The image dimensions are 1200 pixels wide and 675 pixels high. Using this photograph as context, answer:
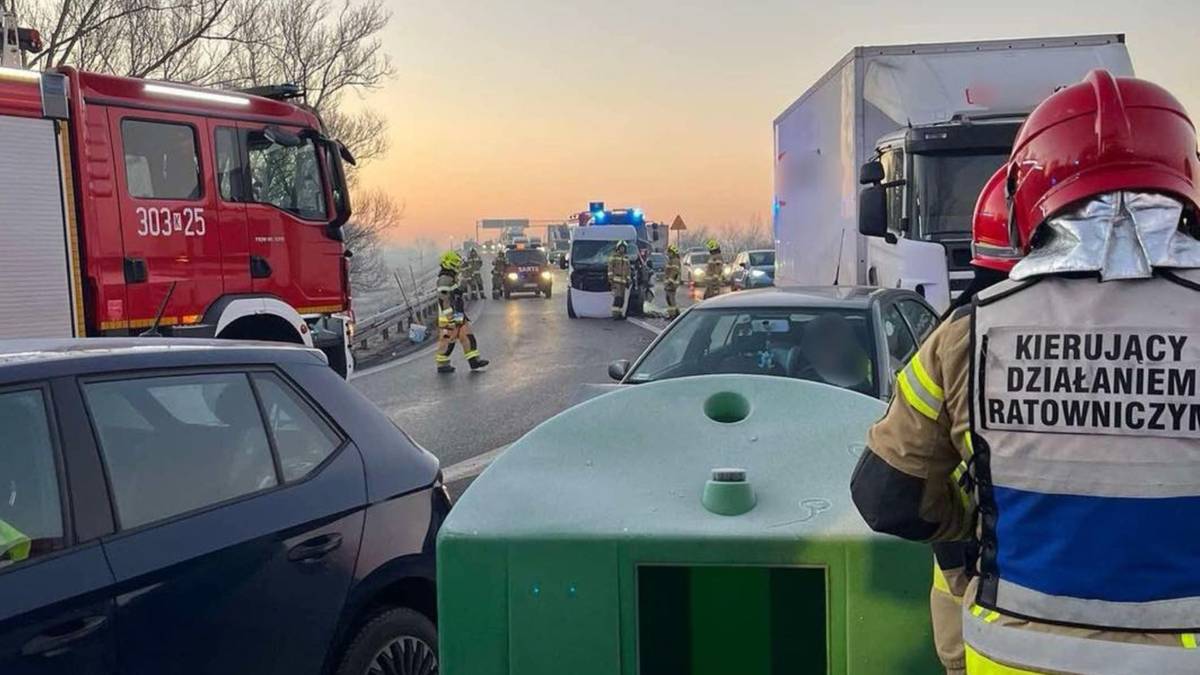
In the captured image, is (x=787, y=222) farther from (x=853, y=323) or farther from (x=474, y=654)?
(x=474, y=654)

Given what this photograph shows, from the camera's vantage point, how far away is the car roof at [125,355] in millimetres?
2703

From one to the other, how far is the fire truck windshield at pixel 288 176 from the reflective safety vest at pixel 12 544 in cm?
766

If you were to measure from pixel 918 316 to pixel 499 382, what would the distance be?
25.0 ft

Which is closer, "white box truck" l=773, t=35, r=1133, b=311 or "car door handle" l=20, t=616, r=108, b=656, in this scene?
"car door handle" l=20, t=616, r=108, b=656

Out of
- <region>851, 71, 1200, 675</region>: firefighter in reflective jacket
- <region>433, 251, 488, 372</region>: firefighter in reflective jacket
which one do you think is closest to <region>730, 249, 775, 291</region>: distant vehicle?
<region>433, 251, 488, 372</region>: firefighter in reflective jacket

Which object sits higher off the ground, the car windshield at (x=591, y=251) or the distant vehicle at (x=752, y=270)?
the car windshield at (x=591, y=251)

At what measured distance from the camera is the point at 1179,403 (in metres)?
1.53

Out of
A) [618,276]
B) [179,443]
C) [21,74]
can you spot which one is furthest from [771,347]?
[618,276]

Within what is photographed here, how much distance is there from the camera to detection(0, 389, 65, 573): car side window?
2488mm

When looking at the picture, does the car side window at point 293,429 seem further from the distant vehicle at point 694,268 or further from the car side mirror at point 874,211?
the distant vehicle at point 694,268

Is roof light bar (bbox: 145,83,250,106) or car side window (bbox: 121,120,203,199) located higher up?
roof light bar (bbox: 145,83,250,106)

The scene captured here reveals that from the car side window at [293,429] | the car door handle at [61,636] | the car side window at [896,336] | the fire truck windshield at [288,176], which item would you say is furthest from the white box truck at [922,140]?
the car door handle at [61,636]

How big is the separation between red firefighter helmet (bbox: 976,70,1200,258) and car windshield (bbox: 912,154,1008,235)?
815 cm

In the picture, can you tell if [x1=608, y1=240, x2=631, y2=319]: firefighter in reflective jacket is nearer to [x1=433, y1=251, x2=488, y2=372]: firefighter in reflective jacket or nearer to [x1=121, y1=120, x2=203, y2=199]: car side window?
[x1=433, y1=251, x2=488, y2=372]: firefighter in reflective jacket
